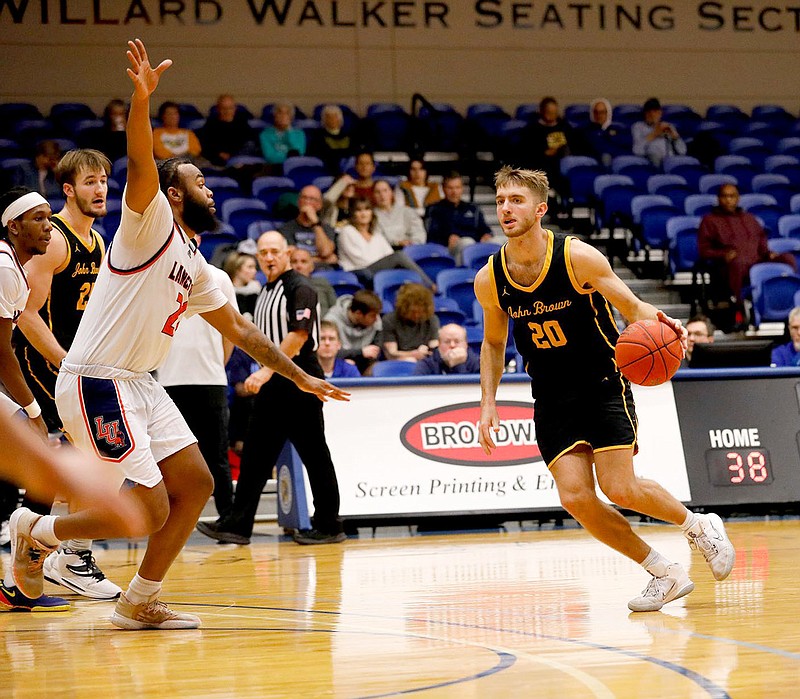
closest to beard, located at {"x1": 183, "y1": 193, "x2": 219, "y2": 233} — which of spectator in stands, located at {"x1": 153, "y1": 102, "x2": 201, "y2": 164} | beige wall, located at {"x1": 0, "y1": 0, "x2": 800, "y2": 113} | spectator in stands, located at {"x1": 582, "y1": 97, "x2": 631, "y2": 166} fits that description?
spectator in stands, located at {"x1": 153, "y1": 102, "x2": 201, "y2": 164}

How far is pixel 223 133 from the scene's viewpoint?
1527 centimetres

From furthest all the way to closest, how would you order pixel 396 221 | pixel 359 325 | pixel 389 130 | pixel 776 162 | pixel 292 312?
pixel 776 162 → pixel 389 130 → pixel 396 221 → pixel 359 325 → pixel 292 312

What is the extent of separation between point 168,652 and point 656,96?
622 inches

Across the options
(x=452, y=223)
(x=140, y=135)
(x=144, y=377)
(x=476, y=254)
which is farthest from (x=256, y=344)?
(x=452, y=223)

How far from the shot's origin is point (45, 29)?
55.2ft

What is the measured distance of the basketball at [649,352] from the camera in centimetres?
528

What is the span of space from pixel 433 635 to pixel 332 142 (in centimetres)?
1146

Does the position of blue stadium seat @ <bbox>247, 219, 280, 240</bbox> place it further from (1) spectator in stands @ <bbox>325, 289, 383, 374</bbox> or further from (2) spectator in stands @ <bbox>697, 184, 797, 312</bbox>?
(2) spectator in stands @ <bbox>697, 184, 797, 312</bbox>

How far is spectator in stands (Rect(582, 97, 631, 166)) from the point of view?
54.8 ft

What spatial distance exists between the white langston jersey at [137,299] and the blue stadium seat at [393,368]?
547cm

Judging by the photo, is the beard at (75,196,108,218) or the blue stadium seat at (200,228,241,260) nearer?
the beard at (75,196,108,218)

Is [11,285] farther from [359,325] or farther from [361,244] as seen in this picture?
[361,244]

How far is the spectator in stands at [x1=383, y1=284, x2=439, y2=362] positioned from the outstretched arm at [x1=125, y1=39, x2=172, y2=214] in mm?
6162

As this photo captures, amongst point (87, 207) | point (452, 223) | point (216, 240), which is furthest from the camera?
point (452, 223)
